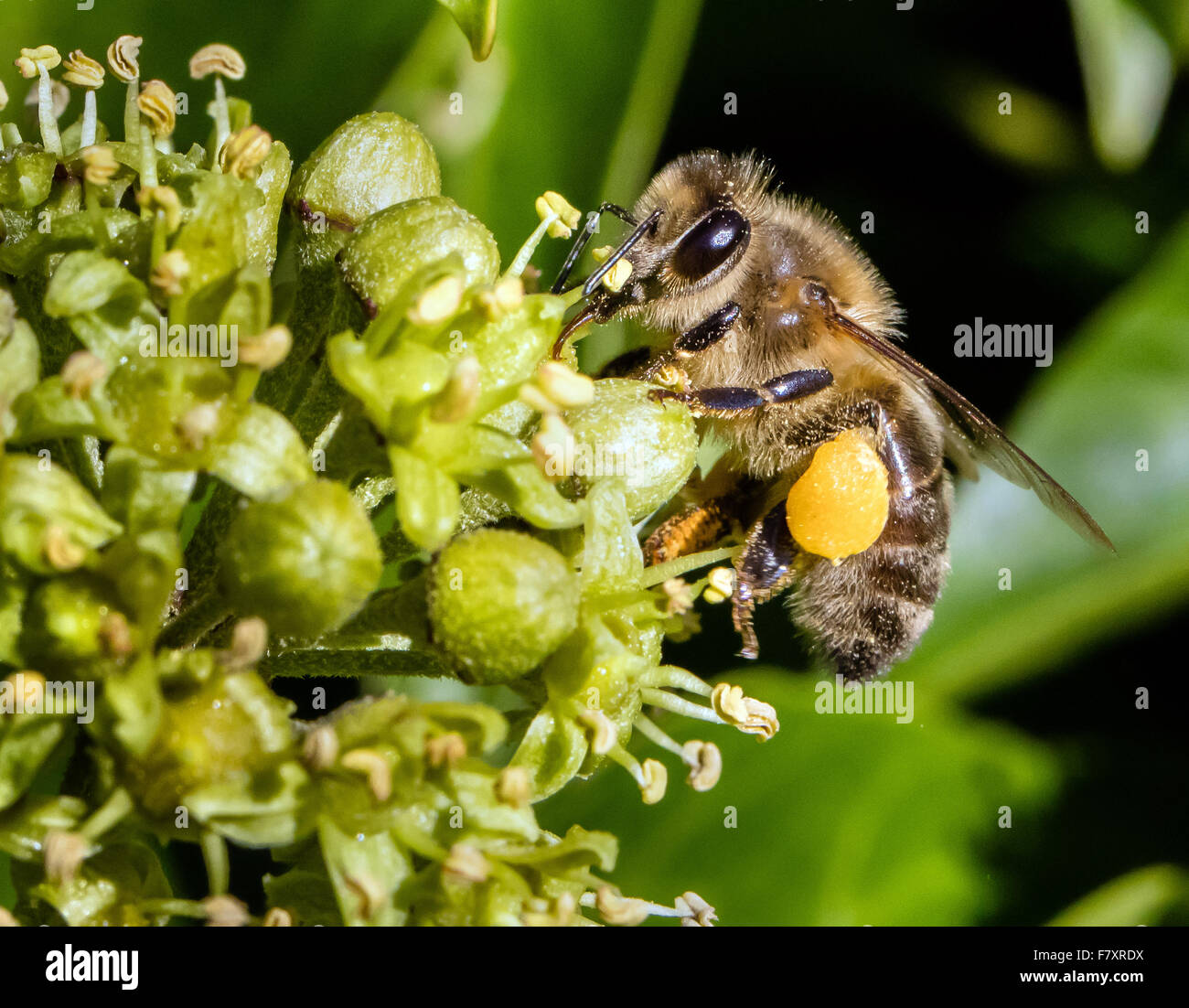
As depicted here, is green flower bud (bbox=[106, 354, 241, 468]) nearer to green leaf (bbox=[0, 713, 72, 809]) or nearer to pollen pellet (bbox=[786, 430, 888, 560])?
green leaf (bbox=[0, 713, 72, 809])

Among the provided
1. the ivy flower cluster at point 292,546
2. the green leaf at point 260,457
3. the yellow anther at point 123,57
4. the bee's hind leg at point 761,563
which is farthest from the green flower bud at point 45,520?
the bee's hind leg at point 761,563

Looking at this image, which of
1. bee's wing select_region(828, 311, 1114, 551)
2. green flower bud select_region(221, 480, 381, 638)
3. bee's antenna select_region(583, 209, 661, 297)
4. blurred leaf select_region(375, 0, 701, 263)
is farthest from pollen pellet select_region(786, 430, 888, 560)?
green flower bud select_region(221, 480, 381, 638)

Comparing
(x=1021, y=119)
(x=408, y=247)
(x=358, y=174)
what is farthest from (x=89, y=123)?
(x=1021, y=119)

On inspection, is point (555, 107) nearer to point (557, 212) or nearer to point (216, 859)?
point (557, 212)

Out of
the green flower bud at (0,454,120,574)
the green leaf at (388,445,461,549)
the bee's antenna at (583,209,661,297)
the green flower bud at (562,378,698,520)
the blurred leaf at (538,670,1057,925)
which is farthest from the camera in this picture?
the blurred leaf at (538,670,1057,925)

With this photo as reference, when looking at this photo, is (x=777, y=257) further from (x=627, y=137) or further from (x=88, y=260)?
(x=88, y=260)
